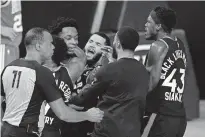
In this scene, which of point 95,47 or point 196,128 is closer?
point 95,47

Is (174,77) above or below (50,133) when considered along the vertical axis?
above

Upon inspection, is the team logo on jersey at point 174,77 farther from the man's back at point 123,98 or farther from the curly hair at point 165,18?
the man's back at point 123,98

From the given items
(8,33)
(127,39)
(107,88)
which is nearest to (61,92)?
(107,88)

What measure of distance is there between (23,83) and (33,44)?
0.36m

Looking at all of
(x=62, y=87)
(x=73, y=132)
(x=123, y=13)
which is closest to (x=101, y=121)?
(x=62, y=87)

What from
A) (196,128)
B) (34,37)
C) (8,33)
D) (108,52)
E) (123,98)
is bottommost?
(196,128)

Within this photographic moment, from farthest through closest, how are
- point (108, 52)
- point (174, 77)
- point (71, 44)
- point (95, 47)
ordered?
point (95, 47), point (71, 44), point (108, 52), point (174, 77)

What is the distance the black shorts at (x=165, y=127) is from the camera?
4.86 m

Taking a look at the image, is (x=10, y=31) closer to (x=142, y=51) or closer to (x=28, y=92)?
(x=142, y=51)

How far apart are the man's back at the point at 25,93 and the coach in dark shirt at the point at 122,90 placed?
47 cm

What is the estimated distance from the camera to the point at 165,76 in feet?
15.8

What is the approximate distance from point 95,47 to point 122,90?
148 centimetres

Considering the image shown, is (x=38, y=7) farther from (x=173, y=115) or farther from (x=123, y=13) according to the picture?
(x=173, y=115)

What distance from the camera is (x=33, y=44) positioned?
4301mm
